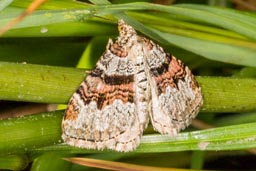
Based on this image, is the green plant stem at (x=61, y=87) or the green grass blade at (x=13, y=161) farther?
the green grass blade at (x=13, y=161)

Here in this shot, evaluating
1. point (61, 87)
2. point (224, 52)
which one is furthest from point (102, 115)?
point (224, 52)

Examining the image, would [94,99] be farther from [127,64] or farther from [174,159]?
[174,159]

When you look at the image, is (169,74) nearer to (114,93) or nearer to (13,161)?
(114,93)

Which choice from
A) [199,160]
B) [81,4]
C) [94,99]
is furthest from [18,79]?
[199,160]

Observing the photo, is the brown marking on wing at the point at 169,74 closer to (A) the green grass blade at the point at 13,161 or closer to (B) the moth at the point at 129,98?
(B) the moth at the point at 129,98

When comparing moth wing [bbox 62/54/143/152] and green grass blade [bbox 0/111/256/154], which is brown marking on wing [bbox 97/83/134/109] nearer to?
moth wing [bbox 62/54/143/152]

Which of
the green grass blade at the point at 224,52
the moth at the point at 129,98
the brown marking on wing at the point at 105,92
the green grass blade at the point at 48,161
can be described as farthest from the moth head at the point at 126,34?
the green grass blade at the point at 48,161

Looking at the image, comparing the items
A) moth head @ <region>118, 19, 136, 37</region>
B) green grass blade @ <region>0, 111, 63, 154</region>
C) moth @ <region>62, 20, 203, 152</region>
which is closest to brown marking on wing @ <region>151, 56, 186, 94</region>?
moth @ <region>62, 20, 203, 152</region>
